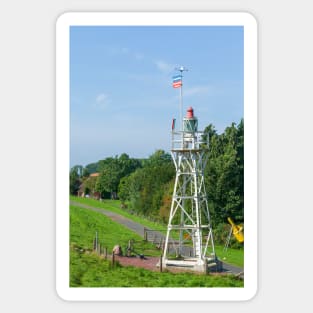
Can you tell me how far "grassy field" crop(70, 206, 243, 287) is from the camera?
888 cm

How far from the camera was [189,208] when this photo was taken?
9.92 m

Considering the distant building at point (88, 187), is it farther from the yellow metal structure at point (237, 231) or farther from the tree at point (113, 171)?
the yellow metal structure at point (237, 231)

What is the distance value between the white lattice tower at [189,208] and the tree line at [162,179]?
22cm

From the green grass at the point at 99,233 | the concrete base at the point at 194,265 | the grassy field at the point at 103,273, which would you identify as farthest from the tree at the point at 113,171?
the concrete base at the point at 194,265

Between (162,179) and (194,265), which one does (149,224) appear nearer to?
(162,179)

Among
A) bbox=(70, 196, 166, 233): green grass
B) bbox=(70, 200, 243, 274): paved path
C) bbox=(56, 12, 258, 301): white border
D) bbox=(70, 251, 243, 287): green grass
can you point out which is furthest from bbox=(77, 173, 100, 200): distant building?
bbox=(70, 251, 243, 287): green grass

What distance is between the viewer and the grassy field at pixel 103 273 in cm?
888

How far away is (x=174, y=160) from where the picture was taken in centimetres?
963

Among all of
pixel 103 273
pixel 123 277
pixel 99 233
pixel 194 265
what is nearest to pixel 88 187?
pixel 99 233
